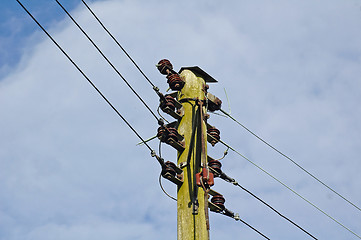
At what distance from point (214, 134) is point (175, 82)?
990mm

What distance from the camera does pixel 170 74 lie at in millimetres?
8930

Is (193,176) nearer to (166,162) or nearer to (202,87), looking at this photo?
(166,162)

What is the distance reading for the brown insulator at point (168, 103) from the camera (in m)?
8.59

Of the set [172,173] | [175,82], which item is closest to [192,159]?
[172,173]

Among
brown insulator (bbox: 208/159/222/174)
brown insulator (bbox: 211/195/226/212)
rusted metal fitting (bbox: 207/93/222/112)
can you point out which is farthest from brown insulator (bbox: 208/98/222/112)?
brown insulator (bbox: 211/195/226/212)

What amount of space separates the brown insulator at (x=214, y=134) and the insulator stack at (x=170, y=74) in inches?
Result: 31.0

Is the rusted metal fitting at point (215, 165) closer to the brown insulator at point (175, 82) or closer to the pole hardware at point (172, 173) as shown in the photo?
the pole hardware at point (172, 173)

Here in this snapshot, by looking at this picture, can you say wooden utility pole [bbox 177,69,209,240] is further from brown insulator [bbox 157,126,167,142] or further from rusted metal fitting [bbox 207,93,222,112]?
brown insulator [bbox 157,126,167,142]

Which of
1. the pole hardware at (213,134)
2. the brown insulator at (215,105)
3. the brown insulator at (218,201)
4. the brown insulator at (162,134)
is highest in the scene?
the brown insulator at (215,105)

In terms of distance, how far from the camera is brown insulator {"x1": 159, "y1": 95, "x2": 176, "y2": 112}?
8.59m

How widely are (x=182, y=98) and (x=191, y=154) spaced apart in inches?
38.4

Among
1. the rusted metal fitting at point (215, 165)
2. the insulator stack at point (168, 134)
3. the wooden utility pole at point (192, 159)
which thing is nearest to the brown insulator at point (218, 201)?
the rusted metal fitting at point (215, 165)

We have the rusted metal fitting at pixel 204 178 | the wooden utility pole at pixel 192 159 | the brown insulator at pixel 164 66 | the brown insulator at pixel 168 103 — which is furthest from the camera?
the brown insulator at pixel 164 66

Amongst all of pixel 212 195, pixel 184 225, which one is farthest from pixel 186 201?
pixel 212 195
